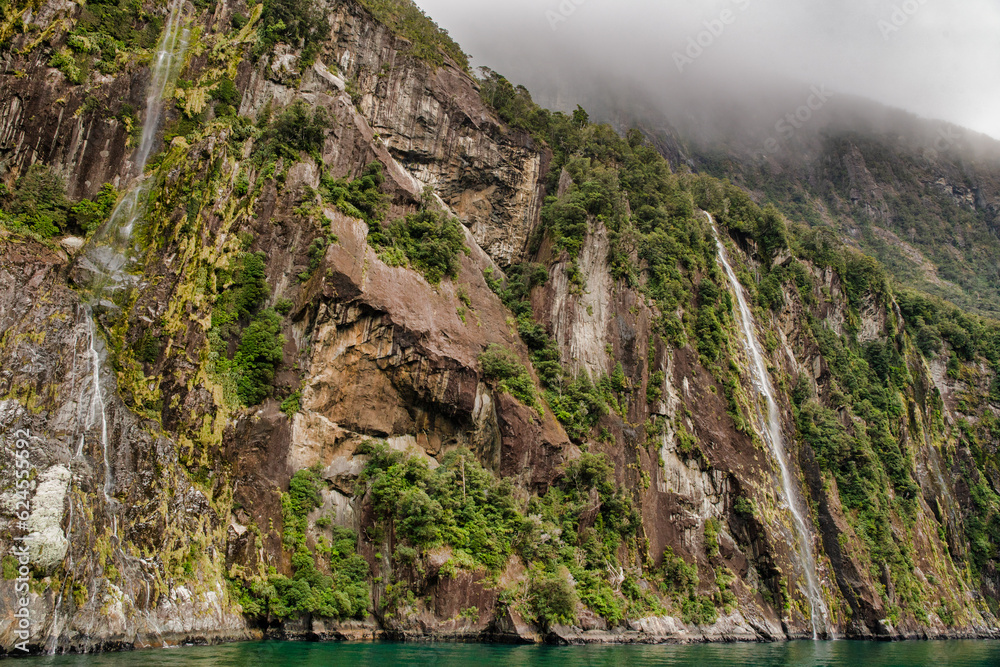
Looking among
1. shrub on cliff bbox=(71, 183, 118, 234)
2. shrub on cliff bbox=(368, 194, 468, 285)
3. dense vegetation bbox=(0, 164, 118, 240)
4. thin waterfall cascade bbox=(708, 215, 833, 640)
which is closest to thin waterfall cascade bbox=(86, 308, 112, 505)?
dense vegetation bbox=(0, 164, 118, 240)

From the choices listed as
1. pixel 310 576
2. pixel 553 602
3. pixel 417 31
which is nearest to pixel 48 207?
pixel 310 576

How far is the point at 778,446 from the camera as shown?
50.6 meters

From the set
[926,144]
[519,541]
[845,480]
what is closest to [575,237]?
[519,541]

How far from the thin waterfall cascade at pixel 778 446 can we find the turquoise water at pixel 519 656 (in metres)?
7.15

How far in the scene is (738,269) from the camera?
6262 cm

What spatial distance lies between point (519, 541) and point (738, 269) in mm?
39285

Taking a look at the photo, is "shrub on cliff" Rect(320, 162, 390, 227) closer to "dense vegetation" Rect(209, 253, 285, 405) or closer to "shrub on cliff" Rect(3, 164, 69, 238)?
"dense vegetation" Rect(209, 253, 285, 405)

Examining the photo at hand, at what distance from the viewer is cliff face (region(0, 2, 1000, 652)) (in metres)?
25.4

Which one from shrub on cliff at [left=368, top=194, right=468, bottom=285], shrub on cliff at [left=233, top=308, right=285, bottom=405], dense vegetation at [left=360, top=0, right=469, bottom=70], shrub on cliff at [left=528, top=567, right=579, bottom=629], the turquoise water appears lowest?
the turquoise water

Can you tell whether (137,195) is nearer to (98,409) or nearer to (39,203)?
(39,203)

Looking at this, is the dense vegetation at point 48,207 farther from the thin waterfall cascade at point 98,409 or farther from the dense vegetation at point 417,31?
the dense vegetation at point 417,31

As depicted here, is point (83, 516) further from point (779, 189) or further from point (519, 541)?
point (779, 189)

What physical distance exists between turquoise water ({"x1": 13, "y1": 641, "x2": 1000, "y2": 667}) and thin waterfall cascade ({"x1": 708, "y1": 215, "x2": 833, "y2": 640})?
Result: 7.15 meters

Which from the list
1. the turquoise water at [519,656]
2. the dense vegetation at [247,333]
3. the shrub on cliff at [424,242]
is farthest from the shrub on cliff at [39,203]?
the turquoise water at [519,656]
